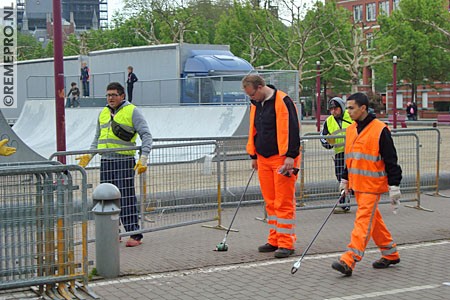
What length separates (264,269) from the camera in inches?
309

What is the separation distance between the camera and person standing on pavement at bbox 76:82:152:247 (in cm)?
887

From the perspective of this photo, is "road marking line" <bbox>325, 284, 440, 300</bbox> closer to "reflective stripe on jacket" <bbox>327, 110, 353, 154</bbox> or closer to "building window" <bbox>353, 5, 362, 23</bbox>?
"reflective stripe on jacket" <bbox>327, 110, 353, 154</bbox>

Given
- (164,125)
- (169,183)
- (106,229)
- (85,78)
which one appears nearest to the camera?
(106,229)

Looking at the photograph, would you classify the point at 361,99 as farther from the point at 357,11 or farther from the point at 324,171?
the point at 357,11

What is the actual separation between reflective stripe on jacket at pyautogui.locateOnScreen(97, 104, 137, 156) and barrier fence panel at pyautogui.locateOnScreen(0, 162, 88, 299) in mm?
2171

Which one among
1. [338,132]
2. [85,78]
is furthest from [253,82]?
[85,78]

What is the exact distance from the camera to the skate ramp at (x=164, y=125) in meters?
24.0

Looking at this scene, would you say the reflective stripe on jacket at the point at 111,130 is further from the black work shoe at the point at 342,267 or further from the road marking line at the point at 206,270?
the black work shoe at the point at 342,267

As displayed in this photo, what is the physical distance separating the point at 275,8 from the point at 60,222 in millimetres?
52910

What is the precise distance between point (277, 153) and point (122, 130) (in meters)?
1.96

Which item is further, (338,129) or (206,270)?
(338,129)

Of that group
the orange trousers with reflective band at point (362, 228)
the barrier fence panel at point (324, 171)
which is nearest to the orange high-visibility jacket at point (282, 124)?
the orange trousers with reflective band at point (362, 228)

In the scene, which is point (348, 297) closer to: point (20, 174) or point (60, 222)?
point (60, 222)

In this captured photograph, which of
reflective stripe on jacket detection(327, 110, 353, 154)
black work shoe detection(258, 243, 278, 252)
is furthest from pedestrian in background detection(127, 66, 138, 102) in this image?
black work shoe detection(258, 243, 278, 252)
